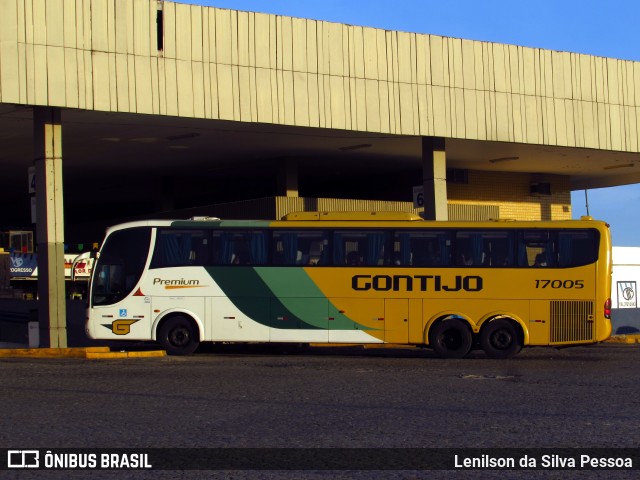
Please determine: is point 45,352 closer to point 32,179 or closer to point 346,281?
point 32,179

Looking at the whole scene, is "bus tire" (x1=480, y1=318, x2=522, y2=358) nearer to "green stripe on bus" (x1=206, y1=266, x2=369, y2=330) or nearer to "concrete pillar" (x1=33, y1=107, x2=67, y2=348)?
"green stripe on bus" (x1=206, y1=266, x2=369, y2=330)

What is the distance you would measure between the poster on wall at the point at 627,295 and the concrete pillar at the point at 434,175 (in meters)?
5.34

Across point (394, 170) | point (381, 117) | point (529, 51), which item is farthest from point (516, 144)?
point (394, 170)

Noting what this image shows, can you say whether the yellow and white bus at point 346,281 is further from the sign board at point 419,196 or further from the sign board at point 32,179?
the sign board at point 419,196

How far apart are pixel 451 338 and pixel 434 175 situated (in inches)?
297

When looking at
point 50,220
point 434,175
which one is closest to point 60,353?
point 50,220

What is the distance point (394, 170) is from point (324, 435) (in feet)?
92.2

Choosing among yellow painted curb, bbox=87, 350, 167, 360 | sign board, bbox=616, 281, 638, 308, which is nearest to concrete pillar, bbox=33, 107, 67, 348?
yellow painted curb, bbox=87, 350, 167, 360

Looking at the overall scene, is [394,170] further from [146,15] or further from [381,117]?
[146,15]

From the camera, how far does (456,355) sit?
22062 mm

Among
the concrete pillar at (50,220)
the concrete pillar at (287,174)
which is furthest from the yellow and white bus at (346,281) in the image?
the concrete pillar at (287,174)

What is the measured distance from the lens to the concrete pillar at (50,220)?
23188mm

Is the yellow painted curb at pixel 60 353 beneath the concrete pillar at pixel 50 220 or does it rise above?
beneath

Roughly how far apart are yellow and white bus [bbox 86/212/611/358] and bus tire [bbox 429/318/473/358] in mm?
26
